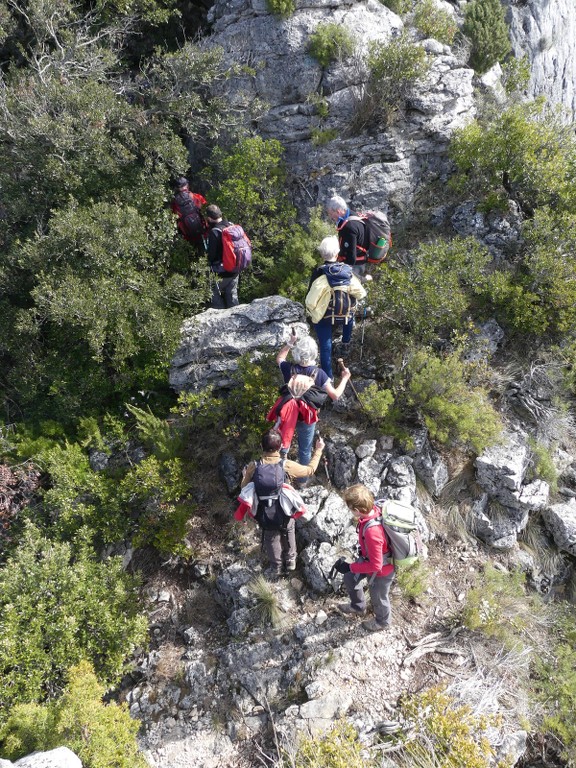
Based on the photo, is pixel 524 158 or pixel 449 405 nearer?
pixel 449 405

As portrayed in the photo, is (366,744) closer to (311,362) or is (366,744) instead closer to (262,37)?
(311,362)

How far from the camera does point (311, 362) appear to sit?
5809mm

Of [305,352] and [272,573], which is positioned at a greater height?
[305,352]

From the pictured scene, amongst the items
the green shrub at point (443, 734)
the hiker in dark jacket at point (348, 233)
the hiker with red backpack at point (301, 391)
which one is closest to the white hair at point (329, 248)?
the hiker in dark jacket at point (348, 233)

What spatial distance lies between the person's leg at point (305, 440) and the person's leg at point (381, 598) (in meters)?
1.92

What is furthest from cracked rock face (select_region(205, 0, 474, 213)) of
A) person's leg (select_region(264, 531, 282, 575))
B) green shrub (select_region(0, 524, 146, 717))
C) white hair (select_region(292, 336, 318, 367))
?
green shrub (select_region(0, 524, 146, 717))

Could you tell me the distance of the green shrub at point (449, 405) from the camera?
6.68 m

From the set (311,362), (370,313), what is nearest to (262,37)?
(370,313)

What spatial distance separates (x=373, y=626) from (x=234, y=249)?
20.6ft

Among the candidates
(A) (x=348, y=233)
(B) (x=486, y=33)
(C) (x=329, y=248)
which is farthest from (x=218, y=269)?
(B) (x=486, y=33)

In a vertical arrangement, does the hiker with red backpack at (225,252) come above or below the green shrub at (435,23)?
below

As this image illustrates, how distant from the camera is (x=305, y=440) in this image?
6371mm

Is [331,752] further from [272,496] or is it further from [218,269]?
[218,269]

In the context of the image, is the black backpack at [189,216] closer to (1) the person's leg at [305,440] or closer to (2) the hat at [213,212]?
(2) the hat at [213,212]
